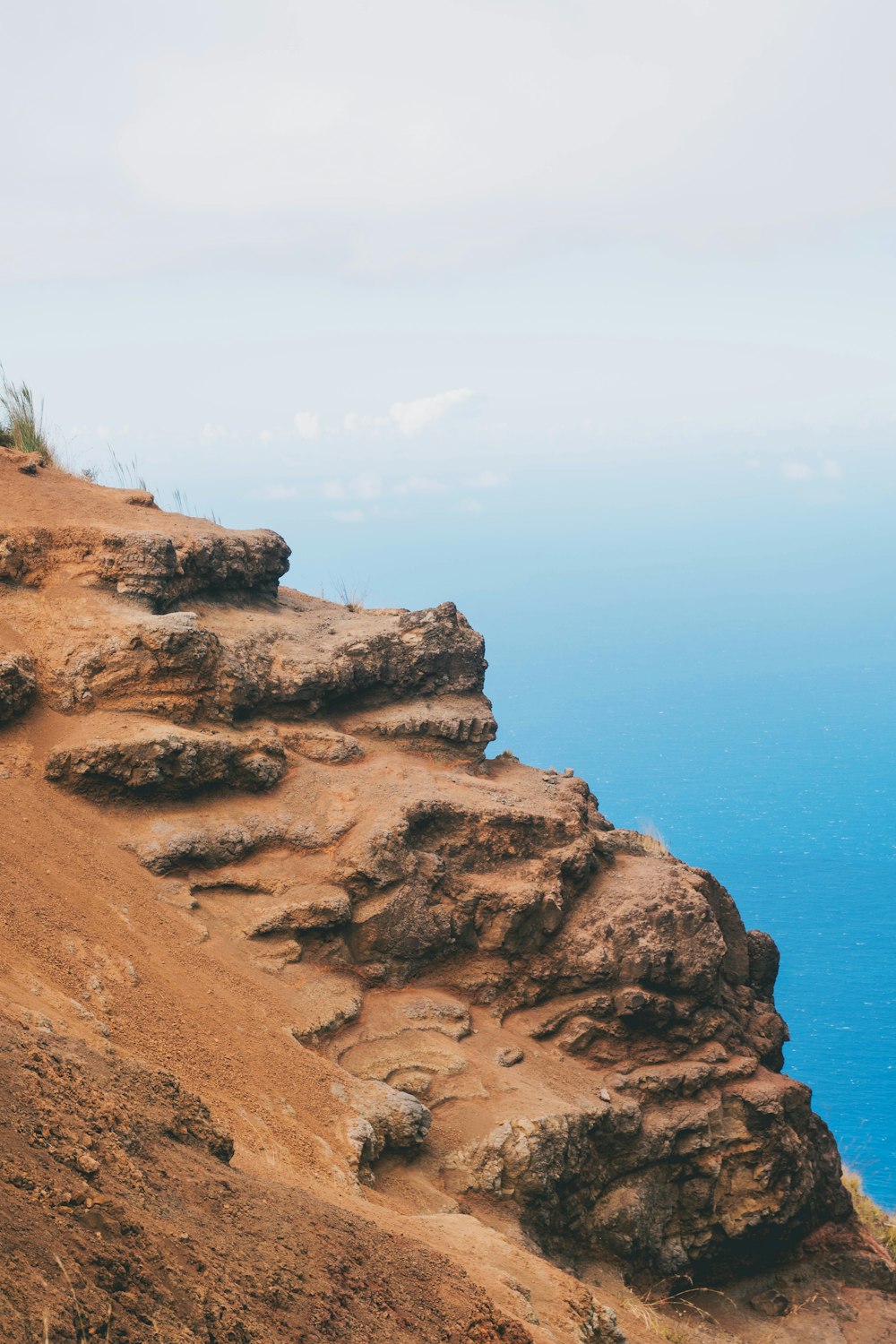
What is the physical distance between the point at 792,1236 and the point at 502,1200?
11.5 ft

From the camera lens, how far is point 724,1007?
10.1 meters

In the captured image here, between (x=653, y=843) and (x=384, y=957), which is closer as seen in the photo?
(x=384, y=957)

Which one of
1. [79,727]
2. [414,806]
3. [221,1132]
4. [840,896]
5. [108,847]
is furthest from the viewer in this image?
[840,896]

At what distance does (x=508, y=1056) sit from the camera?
28.0ft

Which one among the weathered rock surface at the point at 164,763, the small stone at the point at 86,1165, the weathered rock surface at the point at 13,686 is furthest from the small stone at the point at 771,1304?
the weathered rock surface at the point at 13,686

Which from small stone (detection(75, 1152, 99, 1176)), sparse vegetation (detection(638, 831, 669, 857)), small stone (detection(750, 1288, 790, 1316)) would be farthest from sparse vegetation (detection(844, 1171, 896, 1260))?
small stone (detection(75, 1152, 99, 1176))

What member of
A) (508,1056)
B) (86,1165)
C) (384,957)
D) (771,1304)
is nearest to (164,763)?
(384,957)

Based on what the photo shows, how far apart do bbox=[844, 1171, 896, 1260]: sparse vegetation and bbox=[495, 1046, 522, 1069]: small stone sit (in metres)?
5.06

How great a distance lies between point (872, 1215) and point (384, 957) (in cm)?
747

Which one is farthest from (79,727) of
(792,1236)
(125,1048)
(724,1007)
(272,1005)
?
(792,1236)

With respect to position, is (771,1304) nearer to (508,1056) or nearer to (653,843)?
(508,1056)

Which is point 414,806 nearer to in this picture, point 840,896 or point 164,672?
point 164,672

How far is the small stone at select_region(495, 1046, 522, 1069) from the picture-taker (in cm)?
846

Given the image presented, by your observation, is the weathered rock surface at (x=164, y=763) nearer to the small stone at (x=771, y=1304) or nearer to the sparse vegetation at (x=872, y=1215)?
the small stone at (x=771, y=1304)
